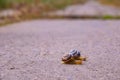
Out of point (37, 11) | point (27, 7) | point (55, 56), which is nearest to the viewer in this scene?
point (55, 56)

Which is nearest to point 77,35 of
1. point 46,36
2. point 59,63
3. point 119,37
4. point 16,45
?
point 46,36

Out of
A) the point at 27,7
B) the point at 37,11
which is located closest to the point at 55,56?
the point at 37,11

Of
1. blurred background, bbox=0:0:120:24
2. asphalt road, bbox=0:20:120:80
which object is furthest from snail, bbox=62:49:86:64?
blurred background, bbox=0:0:120:24

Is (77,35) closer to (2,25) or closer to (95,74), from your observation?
(2,25)

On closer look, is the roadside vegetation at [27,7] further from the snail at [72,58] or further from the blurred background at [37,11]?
the snail at [72,58]

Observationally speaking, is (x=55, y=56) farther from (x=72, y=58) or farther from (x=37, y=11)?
(x=37, y=11)

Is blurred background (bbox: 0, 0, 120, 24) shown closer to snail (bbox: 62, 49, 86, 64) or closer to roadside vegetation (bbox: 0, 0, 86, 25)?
roadside vegetation (bbox: 0, 0, 86, 25)

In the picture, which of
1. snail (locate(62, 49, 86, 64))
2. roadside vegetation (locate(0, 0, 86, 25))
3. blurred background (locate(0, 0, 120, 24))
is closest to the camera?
snail (locate(62, 49, 86, 64))

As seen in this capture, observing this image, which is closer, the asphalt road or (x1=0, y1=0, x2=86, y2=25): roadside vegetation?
the asphalt road

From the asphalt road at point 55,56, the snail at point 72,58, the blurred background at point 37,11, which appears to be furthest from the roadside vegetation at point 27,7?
the snail at point 72,58
